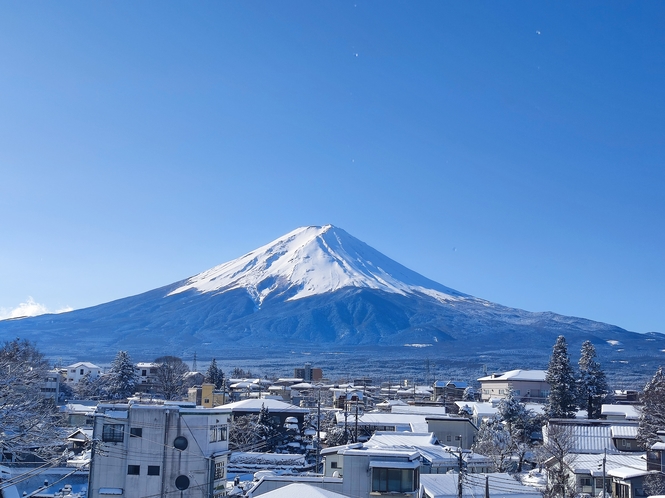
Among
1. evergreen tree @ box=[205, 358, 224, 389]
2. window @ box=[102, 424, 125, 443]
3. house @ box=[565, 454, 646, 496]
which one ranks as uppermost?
window @ box=[102, 424, 125, 443]

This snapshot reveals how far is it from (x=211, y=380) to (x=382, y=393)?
20452mm

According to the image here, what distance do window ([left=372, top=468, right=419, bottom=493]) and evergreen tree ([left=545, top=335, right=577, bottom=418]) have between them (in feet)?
82.8

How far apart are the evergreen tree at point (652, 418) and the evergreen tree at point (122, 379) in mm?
40554

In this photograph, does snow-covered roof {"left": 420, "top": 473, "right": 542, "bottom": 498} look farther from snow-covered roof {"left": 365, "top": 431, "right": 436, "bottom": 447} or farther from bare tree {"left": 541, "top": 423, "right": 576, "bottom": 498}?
snow-covered roof {"left": 365, "top": 431, "right": 436, "bottom": 447}

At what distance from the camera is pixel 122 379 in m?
59.5

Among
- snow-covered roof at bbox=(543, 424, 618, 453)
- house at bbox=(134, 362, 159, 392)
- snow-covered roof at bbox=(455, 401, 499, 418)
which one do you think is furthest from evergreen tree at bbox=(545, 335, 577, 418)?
house at bbox=(134, 362, 159, 392)

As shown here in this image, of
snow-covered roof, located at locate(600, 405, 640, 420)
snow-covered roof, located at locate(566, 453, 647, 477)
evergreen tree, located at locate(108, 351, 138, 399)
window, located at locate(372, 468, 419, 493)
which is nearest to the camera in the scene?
window, located at locate(372, 468, 419, 493)

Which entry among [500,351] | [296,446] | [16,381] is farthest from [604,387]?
[500,351]

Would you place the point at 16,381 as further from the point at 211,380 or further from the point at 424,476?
the point at 211,380

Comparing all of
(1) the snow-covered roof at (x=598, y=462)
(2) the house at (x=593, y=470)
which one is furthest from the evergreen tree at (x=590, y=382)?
(2) the house at (x=593, y=470)

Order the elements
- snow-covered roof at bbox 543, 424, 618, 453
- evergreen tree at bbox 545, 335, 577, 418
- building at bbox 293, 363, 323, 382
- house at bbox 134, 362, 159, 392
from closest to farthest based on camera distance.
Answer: snow-covered roof at bbox 543, 424, 618, 453 < evergreen tree at bbox 545, 335, 577, 418 < house at bbox 134, 362, 159, 392 < building at bbox 293, 363, 323, 382

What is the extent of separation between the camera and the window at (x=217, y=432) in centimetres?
2044

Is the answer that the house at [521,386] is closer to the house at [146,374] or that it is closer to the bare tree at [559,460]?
the bare tree at [559,460]

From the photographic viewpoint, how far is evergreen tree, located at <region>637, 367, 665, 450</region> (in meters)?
30.2
